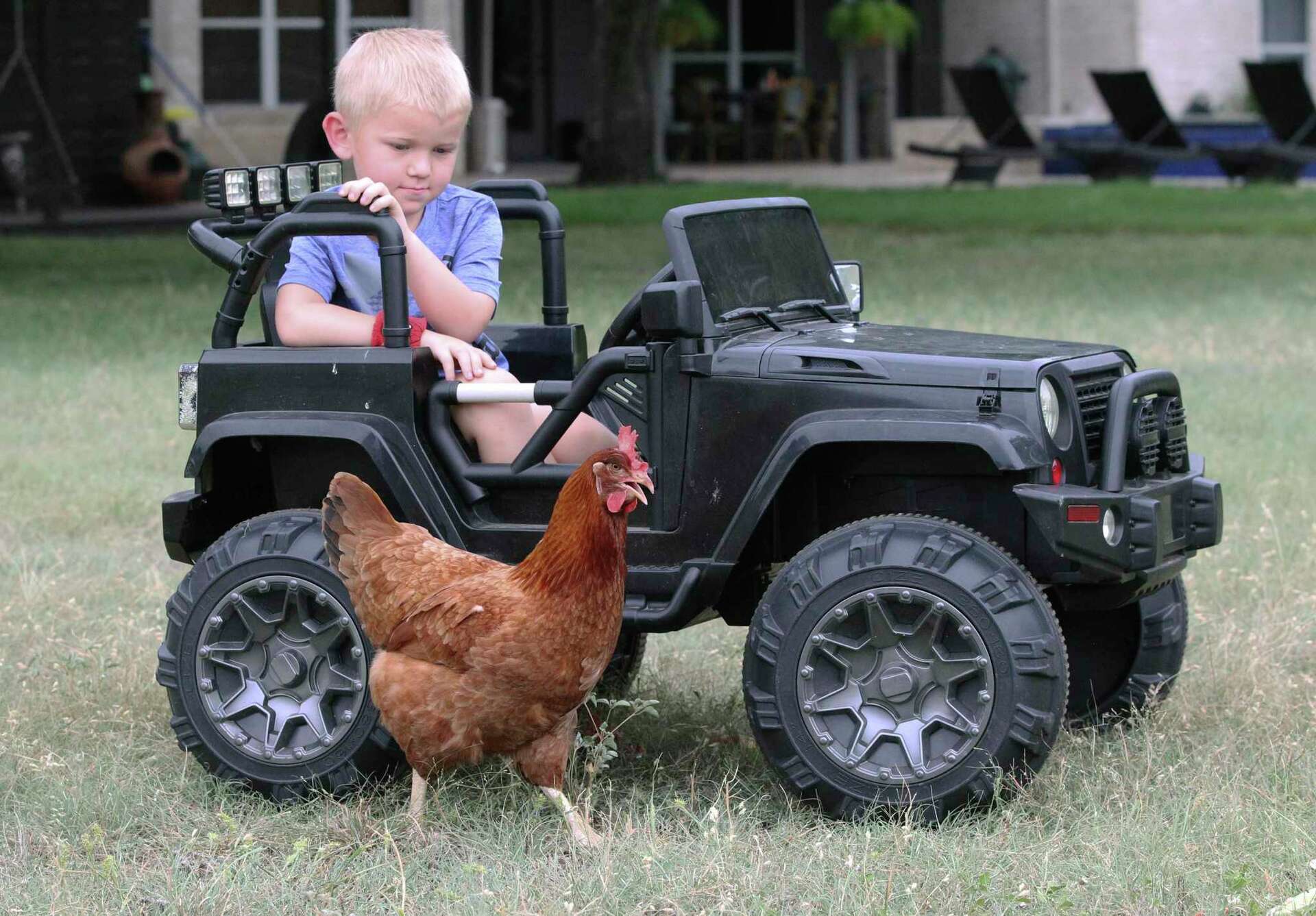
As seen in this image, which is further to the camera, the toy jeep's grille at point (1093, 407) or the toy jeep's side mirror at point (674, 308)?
the toy jeep's grille at point (1093, 407)

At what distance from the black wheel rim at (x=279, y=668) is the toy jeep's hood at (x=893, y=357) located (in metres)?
1.04

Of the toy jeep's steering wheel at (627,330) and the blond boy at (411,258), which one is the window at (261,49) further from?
the blond boy at (411,258)

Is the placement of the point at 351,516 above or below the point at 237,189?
below

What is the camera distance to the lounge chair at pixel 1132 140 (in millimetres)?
25078

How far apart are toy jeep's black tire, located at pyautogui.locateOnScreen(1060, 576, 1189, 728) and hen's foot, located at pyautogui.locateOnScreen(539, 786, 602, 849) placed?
1.32 m

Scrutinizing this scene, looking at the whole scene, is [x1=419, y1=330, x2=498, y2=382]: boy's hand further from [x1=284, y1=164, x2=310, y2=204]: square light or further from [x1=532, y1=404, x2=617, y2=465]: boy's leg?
[x1=284, y1=164, x2=310, y2=204]: square light

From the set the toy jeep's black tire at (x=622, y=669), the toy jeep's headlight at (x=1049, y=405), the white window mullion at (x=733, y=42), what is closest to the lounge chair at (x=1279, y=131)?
the white window mullion at (x=733, y=42)

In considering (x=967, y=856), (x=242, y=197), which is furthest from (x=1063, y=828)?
(x=242, y=197)

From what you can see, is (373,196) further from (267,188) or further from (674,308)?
(674,308)

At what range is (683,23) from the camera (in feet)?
96.2

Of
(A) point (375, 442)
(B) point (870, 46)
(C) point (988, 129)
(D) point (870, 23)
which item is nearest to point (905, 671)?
(A) point (375, 442)

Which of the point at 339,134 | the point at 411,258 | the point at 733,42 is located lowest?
the point at 411,258

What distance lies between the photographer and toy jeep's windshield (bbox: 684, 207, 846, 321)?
425 cm

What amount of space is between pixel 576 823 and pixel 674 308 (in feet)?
3.51
